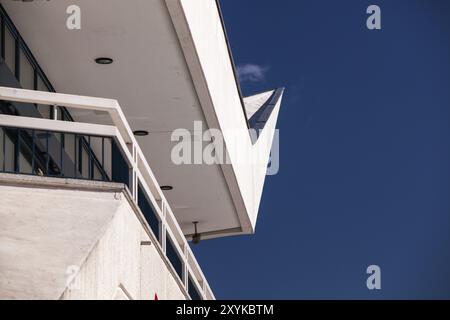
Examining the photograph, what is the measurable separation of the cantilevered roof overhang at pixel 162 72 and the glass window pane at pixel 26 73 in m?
0.22

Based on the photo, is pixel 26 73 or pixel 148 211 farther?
pixel 26 73

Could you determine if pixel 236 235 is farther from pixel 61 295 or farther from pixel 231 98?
pixel 61 295

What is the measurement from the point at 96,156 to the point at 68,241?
873 cm

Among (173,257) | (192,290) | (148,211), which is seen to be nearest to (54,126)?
(148,211)

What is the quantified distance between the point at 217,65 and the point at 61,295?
11.7 metres

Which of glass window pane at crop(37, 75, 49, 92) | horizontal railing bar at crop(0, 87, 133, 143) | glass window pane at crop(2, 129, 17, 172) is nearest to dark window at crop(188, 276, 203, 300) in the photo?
glass window pane at crop(37, 75, 49, 92)

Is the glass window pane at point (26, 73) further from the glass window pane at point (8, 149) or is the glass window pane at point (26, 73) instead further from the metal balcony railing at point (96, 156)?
the glass window pane at point (8, 149)

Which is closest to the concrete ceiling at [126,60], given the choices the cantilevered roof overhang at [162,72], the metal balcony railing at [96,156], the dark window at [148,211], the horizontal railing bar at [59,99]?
the cantilevered roof overhang at [162,72]

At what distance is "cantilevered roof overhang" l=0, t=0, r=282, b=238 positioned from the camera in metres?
20.1

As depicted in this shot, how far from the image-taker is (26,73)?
21219 mm

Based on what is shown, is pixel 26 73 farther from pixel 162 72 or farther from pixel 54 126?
pixel 54 126

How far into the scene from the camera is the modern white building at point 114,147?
14.3m

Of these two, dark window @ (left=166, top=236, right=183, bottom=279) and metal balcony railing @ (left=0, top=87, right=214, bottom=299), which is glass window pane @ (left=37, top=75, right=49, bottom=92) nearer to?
metal balcony railing @ (left=0, top=87, right=214, bottom=299)
